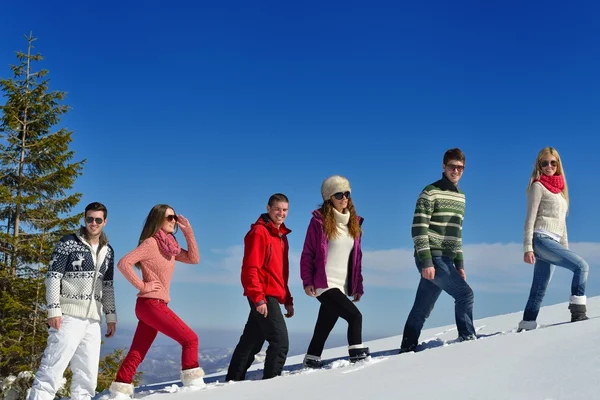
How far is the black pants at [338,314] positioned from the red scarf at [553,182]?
8.88 ft

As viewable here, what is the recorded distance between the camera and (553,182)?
23.1ft

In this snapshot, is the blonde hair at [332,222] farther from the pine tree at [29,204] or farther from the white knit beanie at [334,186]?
the pine tree at [29,204]

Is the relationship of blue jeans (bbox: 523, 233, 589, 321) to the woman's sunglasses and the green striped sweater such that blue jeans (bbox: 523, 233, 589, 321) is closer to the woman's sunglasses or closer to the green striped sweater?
the green striped sweater

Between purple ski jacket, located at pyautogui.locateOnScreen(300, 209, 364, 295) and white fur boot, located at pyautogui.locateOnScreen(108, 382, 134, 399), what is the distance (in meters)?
2.01

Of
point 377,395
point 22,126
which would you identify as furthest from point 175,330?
point 22,126

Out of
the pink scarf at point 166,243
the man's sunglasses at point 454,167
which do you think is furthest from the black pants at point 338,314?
the man's sunglasses at point 454,167

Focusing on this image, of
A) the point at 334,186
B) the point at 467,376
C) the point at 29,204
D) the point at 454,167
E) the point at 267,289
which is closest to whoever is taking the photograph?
the point at 467,376

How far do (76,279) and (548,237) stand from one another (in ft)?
16.8

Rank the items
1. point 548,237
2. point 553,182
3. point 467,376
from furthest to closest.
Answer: point 553,182, point 548,237, point 467,376

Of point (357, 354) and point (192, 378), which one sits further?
point (357, 354)

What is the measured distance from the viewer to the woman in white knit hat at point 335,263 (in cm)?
632

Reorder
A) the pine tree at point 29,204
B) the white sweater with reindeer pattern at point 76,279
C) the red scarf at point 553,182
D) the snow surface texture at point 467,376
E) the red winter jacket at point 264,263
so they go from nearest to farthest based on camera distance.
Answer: the snow surface texture at point 467,376 → the white sweater with reindeer pattern at point 76,279 → the red winter jacket at point 264,263 → the red scarf at point 553,182 → the pine tree at point 29,204

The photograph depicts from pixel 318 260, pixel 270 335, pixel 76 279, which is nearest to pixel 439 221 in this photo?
pixel 318 260

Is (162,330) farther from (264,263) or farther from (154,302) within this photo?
(264,263)
